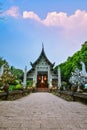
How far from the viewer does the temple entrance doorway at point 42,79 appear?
43453 mm

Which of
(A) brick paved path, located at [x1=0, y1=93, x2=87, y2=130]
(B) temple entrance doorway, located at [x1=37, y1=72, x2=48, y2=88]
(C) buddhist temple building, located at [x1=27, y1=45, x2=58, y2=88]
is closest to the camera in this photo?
(A) brick paved path, located at [x1=0, y1=93, x2=87, y2=130]

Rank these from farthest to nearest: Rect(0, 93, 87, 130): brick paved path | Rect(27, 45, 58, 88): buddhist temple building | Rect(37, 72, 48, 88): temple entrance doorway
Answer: Rect(37, 72, 48, 88): temple entrance doorway
Rect(27, 45, 58, 88): buddhist temple building
Rect(0, 93, 87, 130): brick paved path

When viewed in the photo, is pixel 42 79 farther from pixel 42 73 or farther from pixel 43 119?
pixel 43 119

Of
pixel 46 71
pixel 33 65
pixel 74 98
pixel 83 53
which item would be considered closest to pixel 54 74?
pixel 46 71

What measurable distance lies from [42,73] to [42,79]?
1.54m

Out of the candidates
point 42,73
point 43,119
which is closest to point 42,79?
point 42,73

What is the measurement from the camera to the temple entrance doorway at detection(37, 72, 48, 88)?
143 ft

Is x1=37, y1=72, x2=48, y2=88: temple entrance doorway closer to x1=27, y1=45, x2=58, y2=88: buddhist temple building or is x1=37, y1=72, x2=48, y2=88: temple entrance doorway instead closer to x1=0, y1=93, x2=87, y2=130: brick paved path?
x1=27, y1=45, x2=58, y2=88: buddhist temple building

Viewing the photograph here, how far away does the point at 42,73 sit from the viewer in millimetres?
44750

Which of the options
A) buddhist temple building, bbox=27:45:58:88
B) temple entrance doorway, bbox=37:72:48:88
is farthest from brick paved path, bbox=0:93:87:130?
temple entrance doorway, bbox=37:72:48:88

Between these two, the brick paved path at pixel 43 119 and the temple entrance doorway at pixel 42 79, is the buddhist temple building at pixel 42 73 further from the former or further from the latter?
the brick paved path at pixel 43 119

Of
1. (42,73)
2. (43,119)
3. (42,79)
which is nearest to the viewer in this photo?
(43,119)

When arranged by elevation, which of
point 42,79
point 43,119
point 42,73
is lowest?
point 43,119

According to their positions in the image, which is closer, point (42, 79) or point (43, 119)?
point (43, 119)
